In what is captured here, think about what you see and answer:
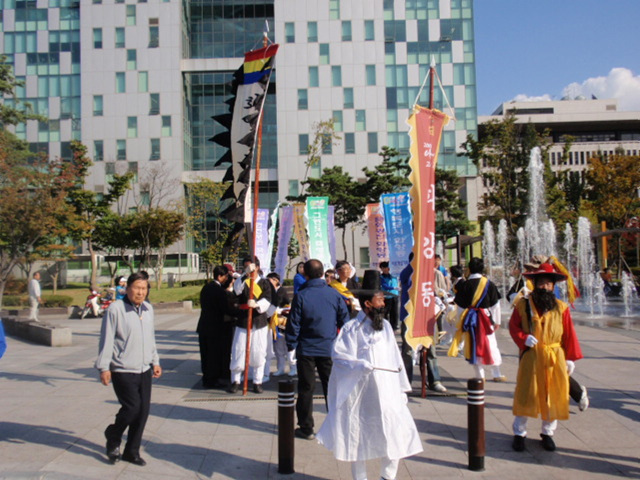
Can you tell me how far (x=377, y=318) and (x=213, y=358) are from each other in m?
4.61

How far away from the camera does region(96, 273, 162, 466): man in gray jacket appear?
5305mm

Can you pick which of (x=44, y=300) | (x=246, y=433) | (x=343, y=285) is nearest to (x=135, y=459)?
(x=246, y=433)

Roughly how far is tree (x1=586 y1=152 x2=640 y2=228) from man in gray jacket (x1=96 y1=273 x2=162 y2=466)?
127 feet

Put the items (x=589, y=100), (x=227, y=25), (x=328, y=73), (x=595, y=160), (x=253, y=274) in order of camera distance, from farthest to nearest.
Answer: (x=589, y=100) < (x=227, y=25) < (x=328, y=73) < (x=595, y=160) < (x=253, y=274)

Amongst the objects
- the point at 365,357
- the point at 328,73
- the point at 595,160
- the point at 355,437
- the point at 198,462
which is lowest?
the point at 198,462

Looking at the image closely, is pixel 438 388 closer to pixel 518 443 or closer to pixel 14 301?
pixel 518 443

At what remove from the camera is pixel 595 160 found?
39719mm

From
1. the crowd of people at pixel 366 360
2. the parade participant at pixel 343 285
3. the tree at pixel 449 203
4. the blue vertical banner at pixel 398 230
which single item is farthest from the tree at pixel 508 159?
the crowd of people at pixel 366 360

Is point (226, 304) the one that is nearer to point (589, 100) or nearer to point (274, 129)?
point (274, 129)

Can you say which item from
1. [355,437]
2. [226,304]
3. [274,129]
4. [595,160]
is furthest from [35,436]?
[274,129]

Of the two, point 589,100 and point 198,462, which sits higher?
point 589,100

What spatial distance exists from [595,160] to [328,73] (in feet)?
72.5

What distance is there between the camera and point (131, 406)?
17.4 ft

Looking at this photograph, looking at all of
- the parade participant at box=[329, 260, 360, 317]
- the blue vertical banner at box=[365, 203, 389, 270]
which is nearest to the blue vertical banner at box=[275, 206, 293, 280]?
the blue vertical banner at box=[365, 203, 389, 270]
